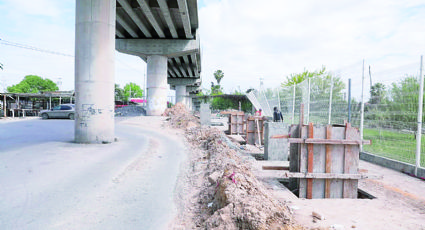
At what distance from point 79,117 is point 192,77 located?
5301cm

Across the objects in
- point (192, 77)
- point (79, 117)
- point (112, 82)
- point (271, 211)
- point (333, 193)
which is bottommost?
point (333, 193)

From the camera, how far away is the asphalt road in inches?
147

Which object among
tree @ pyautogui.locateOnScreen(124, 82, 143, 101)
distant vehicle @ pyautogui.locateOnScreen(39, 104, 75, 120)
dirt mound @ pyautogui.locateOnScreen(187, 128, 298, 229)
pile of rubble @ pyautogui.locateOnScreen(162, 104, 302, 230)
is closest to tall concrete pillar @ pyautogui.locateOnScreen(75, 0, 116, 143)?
pile of rubble @ pyautogui.locateOnScreen(162, 104, 302, 230)

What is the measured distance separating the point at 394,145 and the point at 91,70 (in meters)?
11.0

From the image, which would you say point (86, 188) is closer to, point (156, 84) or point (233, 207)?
point (233, 207)

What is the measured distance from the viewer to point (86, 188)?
16.8ft

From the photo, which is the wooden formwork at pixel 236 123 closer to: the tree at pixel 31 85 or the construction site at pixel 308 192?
the construction site at pixel 308 192

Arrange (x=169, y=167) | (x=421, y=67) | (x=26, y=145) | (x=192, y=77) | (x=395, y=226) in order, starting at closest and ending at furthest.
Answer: (x=395, y=226)
(x=421, y=67)
(x=169, y=167)
(x=26, y=145)
(x=192, y=77)

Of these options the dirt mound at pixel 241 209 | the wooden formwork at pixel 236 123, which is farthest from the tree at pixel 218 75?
the dirt mound at pixel 241 209

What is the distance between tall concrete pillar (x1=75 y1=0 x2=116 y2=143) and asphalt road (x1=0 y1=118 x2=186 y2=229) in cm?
188

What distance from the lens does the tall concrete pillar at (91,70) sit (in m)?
10.7

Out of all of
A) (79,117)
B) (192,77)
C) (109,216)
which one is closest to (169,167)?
(109,216)

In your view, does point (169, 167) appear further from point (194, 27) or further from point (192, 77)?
point (192, 77)

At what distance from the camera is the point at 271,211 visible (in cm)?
342
